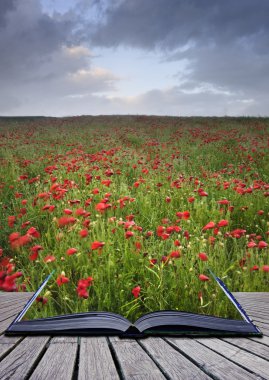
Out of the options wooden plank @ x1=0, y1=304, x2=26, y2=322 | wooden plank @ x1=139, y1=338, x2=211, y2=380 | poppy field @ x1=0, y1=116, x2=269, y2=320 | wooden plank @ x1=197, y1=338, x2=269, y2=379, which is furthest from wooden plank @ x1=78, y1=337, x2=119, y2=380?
poppy field @ x1=0, y1=116, x2=269, y2=320

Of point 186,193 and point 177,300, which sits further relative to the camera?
point 186,193

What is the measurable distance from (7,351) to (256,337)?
834 millimetres

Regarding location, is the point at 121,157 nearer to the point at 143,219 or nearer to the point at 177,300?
the point at 143,219

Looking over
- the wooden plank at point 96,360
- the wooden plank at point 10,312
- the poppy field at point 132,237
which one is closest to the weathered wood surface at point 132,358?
the wooden plank at point 96,360

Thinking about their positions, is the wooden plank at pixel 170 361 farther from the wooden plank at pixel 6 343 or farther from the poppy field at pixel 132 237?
the poppy field at pixel 132 237

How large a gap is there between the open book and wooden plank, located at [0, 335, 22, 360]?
23 millimetres

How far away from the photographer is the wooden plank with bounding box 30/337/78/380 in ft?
3.40

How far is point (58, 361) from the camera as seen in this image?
3.67ft

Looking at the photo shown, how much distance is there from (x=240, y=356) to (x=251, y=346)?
4.1 inches

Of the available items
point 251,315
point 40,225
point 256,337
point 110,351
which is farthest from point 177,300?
point 40,225

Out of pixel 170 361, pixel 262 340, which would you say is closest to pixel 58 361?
pixel 170 361

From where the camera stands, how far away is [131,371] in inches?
41.8

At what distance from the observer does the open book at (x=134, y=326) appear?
1301 mm

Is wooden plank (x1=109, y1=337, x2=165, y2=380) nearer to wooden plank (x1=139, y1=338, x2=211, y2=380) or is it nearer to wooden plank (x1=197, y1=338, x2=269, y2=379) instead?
wooden plank (x1=139, y1=338, x2=211, y2=380)
